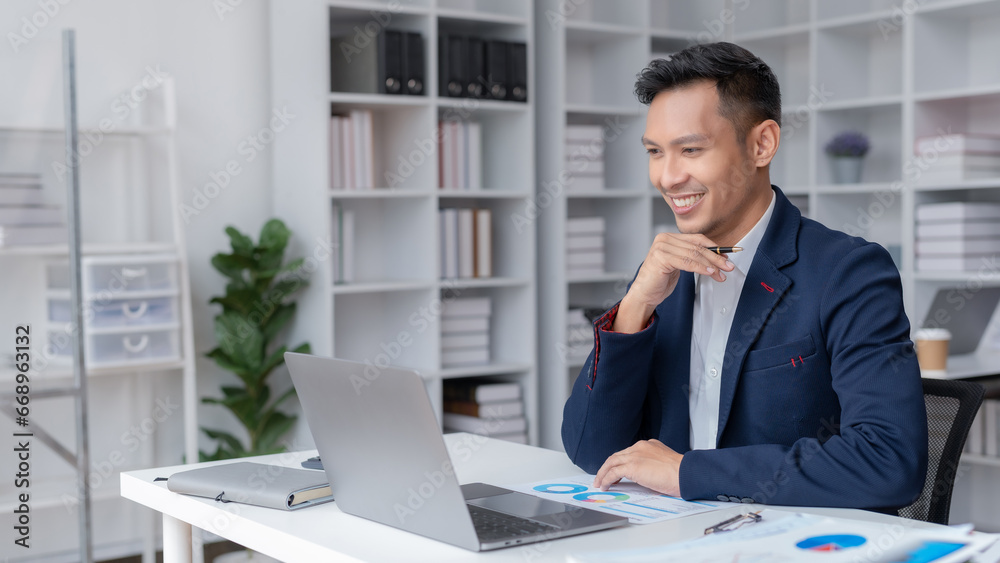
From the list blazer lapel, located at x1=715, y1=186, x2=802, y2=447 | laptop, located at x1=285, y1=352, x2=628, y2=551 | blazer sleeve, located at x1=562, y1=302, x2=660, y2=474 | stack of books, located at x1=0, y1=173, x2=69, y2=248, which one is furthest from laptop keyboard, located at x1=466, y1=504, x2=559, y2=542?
stack of books, located at x1=0, y1=173, x2=69, y2=248

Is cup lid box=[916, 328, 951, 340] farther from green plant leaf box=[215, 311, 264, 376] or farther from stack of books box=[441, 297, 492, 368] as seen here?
green plant leaf box=[215, 311, 264, 376]

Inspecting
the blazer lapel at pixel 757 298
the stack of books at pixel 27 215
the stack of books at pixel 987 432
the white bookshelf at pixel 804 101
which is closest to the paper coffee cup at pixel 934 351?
the stack of books at pixel 987 432

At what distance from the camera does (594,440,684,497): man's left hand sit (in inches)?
53.7

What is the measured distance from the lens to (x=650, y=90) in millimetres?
1644

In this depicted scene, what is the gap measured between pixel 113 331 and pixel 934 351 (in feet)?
8.53

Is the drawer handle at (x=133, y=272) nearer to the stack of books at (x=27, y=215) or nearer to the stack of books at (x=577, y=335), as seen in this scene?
the stack of books at (x=27, y=215)

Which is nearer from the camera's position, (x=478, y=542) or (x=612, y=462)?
(x=478, y=542)

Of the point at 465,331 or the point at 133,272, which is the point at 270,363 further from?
the point at 465,331

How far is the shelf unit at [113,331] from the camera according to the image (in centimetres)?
296

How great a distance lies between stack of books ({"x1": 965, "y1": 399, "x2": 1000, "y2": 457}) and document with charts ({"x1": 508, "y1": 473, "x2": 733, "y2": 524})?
2.47m

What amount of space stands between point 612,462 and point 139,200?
2579mm

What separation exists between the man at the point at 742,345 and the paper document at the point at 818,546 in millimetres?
274

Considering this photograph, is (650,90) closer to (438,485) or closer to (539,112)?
(438,485)

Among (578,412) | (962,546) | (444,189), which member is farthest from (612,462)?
(444,189)
